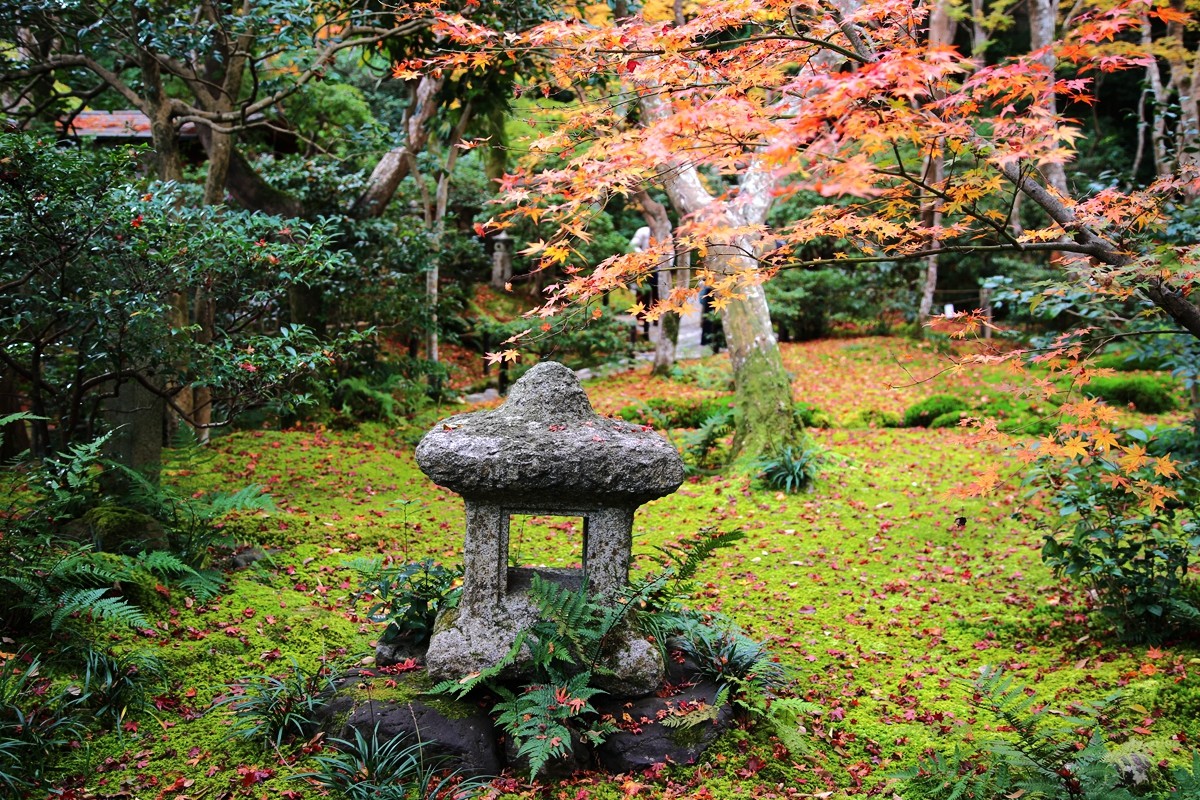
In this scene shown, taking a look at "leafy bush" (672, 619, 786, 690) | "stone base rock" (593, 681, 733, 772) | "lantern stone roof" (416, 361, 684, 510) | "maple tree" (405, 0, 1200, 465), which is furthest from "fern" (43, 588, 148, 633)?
"leafy bush" (672, 619, 786, 690)

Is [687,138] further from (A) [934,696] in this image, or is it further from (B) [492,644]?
(A) [934,696]

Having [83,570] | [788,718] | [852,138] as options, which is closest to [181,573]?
[83,570]

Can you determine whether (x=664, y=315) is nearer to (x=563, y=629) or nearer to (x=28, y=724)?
(x=563, y=629)

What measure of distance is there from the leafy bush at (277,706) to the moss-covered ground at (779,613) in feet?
0.32

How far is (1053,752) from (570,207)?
3.39 m

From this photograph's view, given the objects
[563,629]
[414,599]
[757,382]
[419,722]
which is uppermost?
[757,382]

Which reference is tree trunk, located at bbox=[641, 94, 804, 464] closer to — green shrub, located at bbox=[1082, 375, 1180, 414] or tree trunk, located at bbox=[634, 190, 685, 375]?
tree trunk, located at bbox=[634, 190, 685, 375]

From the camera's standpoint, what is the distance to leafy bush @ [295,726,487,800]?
3734 millimetres

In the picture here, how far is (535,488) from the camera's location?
4.15m

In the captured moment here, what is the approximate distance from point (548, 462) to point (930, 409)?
9274 millimetres

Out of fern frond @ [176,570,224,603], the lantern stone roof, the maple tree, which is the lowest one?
fern frond @ [176,570,224,603]

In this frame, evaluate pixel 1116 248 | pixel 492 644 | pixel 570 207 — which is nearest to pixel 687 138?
pixel 570 207

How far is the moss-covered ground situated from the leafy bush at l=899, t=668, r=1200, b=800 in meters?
0.27

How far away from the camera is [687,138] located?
360 cm
